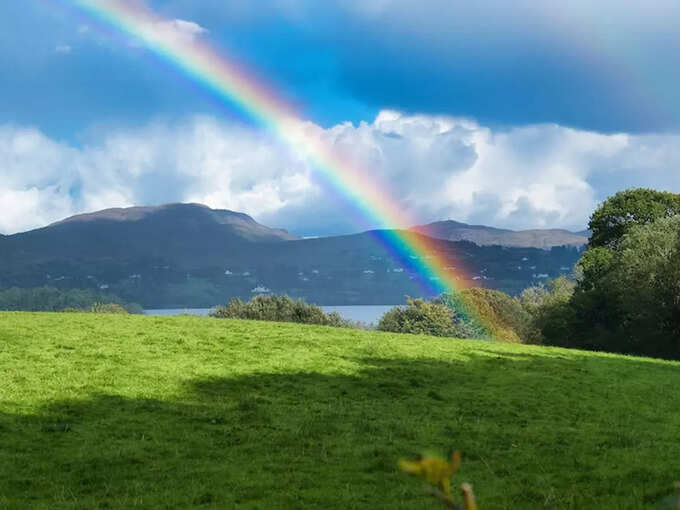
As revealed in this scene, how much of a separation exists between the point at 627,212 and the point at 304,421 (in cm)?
6293

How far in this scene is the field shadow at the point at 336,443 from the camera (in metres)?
11.9

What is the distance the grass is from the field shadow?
69mm

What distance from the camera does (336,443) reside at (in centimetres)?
1652

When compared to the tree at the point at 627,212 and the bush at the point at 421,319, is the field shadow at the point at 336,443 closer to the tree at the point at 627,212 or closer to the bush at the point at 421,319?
the tree at the point at 627,212

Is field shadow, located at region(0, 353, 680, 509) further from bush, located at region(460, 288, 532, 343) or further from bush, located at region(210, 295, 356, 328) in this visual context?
bush, located at region(460, 288, 532, 343)

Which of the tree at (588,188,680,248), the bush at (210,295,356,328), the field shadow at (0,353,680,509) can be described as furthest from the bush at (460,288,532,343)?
the field shadow at (0,353,680,509)

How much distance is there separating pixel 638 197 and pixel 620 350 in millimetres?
18696

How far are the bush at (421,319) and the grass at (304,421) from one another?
87.8 meters

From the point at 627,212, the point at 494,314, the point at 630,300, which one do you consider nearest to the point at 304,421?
the point at 630,300

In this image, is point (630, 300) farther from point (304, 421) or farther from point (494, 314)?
point (494, 314)

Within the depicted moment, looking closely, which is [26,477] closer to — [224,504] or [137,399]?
[224,504]

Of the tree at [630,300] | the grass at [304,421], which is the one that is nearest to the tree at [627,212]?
the tree at [630,300]

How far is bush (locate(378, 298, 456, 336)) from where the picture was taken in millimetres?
124625

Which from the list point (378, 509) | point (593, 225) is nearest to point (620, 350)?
point (593, 225)
